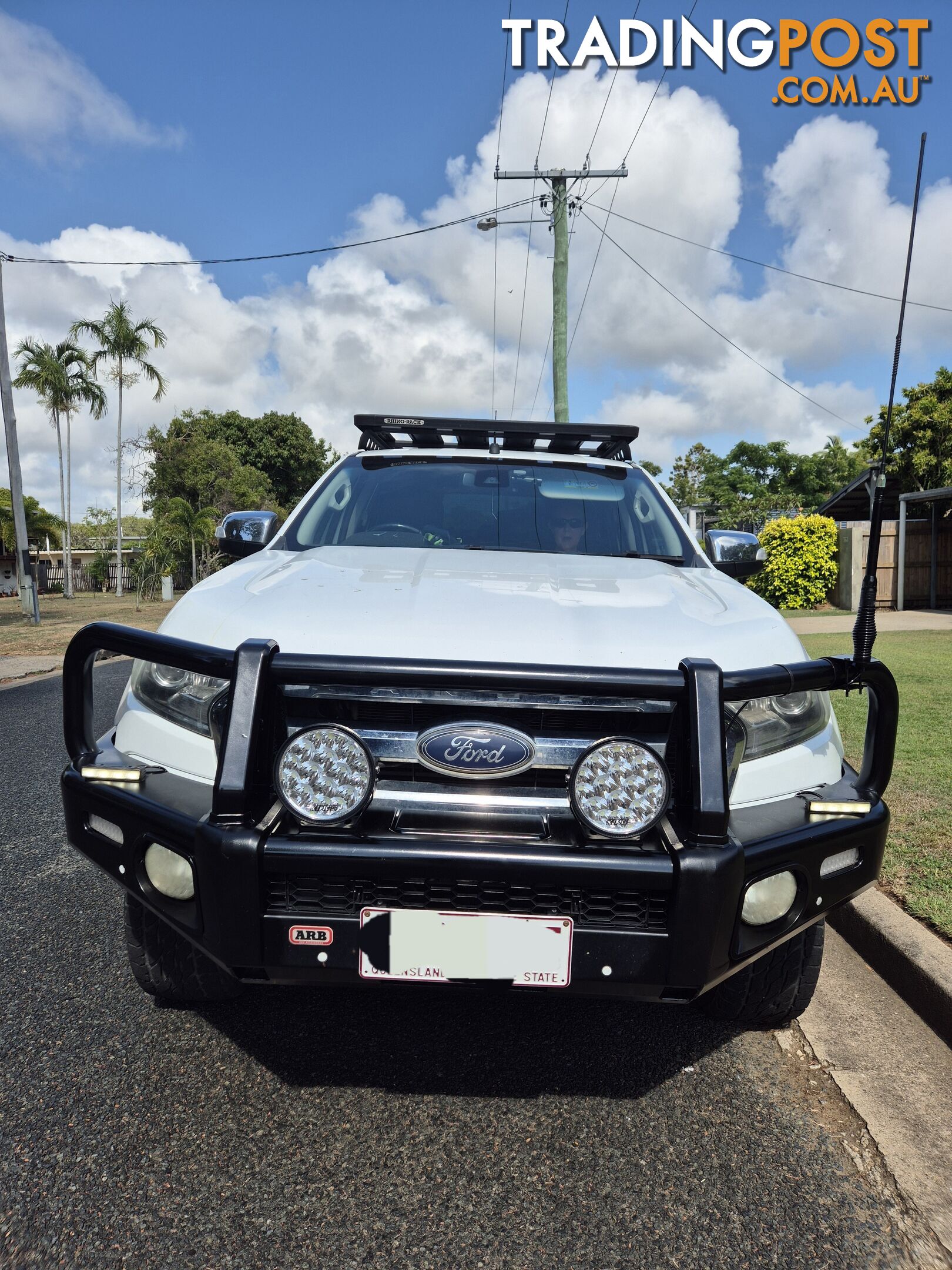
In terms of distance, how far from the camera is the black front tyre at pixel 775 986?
2354mm

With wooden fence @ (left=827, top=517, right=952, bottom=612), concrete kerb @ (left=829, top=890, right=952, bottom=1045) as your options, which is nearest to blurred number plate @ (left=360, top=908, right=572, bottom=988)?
concrete kerb @ (left=829, top=890, right=952, bottom=1045)

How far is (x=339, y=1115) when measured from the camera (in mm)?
2145

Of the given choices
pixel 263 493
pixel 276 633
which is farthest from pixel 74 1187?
pixel 263 493

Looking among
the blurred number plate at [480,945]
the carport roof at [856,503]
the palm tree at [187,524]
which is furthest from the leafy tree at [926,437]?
the blurred number plate at [480,945]

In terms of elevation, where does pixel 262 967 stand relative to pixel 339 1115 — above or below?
above

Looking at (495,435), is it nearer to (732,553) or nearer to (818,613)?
(732,553)

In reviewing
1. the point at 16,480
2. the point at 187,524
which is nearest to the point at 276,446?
the point at 187,524

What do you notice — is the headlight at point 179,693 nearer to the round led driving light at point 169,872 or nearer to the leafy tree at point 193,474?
the round led driving light at point 169,872

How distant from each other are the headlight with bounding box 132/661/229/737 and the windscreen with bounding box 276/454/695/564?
1031 millimetres

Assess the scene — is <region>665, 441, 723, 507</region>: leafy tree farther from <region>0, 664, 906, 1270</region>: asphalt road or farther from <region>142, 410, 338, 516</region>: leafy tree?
<region>0, 664, 906, 1270</region>: asphalt road

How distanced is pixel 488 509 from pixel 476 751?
1.66 meters

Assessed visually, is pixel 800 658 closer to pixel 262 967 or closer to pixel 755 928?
pixel 755 928

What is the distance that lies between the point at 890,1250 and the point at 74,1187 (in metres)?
1.63

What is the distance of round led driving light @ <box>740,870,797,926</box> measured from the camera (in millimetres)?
1950
